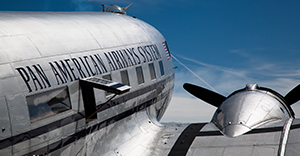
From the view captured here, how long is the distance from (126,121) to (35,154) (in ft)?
10.8

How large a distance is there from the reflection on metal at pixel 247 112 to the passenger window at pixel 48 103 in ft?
15.1

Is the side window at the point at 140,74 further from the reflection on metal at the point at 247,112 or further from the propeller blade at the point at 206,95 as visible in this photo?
the propeller blade at the point at 206,95

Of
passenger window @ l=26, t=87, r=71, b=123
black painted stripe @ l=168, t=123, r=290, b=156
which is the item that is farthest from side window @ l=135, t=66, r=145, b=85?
passenger window @ l=26, t=87, r=71, b=123

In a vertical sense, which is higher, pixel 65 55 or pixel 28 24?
pixel 28 24

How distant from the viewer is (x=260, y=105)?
9.42 metres

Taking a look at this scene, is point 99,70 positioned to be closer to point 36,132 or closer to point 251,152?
point 36,132

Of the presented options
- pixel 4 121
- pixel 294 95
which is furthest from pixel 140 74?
pixel 294 95

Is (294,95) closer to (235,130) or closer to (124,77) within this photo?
(235,130)

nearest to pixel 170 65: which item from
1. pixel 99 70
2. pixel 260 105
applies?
pixel 260 105

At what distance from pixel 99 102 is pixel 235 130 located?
3.88 meters

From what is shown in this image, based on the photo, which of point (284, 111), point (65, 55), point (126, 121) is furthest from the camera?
point (284, 111)

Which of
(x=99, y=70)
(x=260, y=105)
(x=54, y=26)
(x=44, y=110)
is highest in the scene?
(x=54, y=26)

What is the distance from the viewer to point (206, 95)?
14016 millimetres

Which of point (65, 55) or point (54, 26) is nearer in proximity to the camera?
point (65, 55)
